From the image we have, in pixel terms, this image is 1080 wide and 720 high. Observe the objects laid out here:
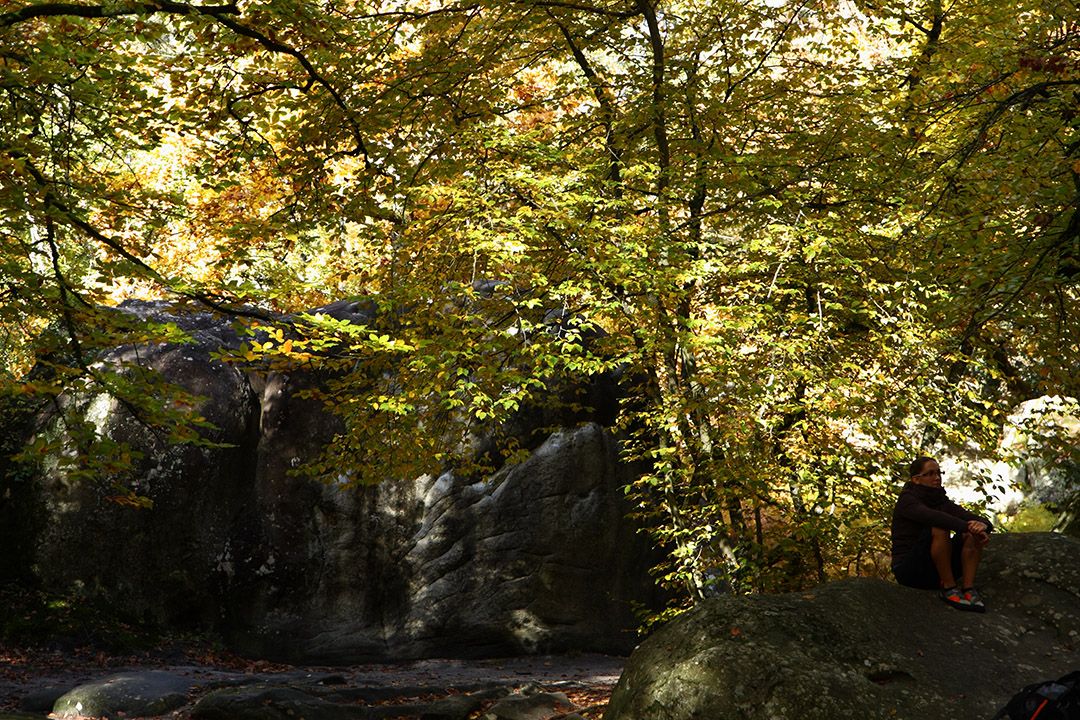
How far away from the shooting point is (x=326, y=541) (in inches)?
556

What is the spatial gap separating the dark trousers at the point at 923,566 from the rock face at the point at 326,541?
7.70 metres

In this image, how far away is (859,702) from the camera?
5109mm

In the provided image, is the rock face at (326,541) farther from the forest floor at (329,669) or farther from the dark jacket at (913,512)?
the dark jacket at (913,512)

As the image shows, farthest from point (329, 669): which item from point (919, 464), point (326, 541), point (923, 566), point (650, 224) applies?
point (919, 464)

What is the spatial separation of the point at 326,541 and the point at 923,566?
403 inches

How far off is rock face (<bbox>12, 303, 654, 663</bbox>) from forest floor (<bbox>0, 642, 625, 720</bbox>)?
378 mm

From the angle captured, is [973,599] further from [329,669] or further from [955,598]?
[329,669]

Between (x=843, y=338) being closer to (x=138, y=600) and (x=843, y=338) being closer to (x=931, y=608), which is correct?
(x=931, y=608)

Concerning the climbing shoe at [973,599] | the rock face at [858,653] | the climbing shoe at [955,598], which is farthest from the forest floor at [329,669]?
the climbing shoe at [973,599]

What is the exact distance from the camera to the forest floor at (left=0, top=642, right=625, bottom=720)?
10578mm

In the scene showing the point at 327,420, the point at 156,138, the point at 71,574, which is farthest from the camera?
the point at 327,420

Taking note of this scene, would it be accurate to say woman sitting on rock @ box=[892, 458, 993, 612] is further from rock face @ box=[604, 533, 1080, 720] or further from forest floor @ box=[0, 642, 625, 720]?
forest floor @ box=[0, 642, 625, 720]

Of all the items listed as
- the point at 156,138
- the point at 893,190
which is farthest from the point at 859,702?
the point at 156,138

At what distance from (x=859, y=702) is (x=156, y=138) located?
711cm
